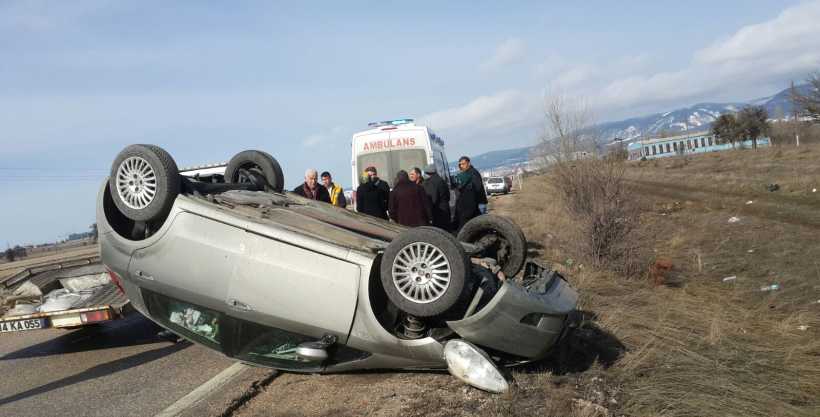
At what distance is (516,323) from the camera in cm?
441

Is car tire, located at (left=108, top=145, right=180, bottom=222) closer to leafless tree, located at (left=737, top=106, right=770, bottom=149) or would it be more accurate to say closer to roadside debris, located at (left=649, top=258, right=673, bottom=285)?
roadside debris, located at (left=649, top=258, right=673, bottom=285)

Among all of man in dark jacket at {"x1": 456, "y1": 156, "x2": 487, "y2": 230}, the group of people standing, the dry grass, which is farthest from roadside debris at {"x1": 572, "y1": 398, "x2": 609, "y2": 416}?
man in dark jacket at {"x1": 456, "y1": 156, "x2": 487, "y2": 230}

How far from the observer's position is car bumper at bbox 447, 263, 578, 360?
4.37 meters

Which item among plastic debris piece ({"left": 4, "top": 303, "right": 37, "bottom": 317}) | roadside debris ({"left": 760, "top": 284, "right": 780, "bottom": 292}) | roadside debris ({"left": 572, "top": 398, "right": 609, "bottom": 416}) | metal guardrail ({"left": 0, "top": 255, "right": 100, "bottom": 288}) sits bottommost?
roadside debris ({"left": 760, "top": 284, "right": 780, "bottom": 292})

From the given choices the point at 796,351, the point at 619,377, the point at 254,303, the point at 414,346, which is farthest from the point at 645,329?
the point at 254,303

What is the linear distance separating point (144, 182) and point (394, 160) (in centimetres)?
802

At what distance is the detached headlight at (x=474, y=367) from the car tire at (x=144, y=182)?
2368 mm

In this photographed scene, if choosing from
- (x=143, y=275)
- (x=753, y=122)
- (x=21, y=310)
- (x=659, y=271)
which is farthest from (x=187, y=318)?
(x=753, y=122)

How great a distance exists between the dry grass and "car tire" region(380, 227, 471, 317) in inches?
32.4

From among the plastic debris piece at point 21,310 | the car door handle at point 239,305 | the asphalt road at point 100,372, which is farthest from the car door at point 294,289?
the plastic debris piece at point 21,310

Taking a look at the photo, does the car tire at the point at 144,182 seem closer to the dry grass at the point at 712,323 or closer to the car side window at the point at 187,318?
the car side window at the point at 187,318

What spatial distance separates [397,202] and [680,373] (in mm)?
4546

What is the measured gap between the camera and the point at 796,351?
19.3ft

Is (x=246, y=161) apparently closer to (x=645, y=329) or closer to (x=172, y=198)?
(x=172, y=198)
